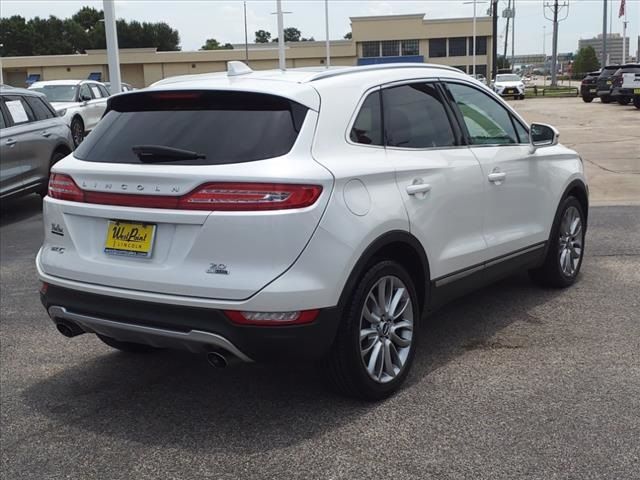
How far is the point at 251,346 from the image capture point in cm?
359

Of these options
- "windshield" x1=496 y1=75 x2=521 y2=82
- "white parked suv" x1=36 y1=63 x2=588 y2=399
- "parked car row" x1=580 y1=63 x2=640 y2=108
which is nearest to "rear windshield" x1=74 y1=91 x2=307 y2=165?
"white parked suv" x1=36 y1=63 x2=588 y2=399

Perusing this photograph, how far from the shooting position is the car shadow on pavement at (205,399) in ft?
12.6

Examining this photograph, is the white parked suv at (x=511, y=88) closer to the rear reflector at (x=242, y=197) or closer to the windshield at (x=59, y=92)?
the windshield at (x=59, y=92)

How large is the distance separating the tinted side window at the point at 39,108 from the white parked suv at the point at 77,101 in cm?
579

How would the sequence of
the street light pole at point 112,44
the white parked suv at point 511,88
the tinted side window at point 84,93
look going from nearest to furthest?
the street light pole at point 112,44, the tinted side window at point 84,93, the white parked suv at point 511,88

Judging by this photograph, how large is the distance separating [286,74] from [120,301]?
60.4 inches

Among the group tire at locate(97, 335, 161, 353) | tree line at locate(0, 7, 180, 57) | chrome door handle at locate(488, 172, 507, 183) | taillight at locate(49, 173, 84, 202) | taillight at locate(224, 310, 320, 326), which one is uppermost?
tree line at locate(0, 7, 180, 57)

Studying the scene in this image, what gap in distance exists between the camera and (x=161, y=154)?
378 centimetres

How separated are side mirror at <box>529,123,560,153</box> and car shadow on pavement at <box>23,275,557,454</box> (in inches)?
55.6

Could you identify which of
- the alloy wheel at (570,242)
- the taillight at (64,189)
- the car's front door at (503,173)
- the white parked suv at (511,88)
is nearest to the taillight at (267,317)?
the taillight at (64,189)

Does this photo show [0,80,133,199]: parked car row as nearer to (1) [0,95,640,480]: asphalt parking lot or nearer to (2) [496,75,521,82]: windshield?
(1) [0,95,640,480]: asphalt parking lot

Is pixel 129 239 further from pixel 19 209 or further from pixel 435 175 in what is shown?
pixel 19 209

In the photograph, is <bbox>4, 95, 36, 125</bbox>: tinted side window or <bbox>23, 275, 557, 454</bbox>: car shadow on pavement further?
<bbox>4, 95, 36, 125</bbox>: tinted side window

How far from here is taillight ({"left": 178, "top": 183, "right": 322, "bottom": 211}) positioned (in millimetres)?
3516
